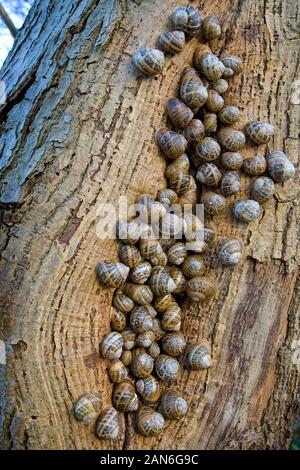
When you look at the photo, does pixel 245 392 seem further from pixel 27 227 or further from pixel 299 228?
pixel 27 227

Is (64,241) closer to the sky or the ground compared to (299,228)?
closer to the sky

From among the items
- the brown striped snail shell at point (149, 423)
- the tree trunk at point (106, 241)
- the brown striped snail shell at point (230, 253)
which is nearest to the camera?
the tree trunk at point (106, 241)

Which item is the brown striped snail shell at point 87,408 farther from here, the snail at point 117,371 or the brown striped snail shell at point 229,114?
the brown striped snail shell at point 229,114

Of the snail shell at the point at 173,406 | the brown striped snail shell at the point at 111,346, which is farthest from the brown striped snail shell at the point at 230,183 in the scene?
the snail shell at the point at 173,406

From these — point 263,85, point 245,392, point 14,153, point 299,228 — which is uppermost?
point 14,153

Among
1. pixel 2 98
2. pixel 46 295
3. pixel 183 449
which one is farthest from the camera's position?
pixel 2 98
